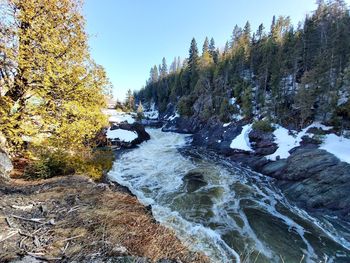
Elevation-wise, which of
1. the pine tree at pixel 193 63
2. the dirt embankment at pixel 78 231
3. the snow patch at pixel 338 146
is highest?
the pine tree at pixel 193 63

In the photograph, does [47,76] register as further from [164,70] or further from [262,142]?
[164,70]

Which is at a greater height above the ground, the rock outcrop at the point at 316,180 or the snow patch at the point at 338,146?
the snow patch at the point at 338,146

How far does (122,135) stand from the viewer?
3447 centimetres

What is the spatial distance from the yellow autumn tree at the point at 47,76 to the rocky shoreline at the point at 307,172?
46.1 feet

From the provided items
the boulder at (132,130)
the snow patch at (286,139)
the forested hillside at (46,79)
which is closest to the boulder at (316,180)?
the snow patch at (286,139)

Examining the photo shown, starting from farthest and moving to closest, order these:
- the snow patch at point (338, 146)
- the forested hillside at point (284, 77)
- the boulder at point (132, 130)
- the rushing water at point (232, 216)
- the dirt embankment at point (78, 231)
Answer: the boulder at point (132, 130)
the forested hillside at point (284, 77)
the snow patch at point (338, 146)
the rushing water at point (232, 216)
the dirt embankment at point (78, 231)

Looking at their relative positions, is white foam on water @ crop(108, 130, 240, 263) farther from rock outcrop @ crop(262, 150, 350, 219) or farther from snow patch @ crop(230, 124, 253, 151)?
rock outcrop @ crop(262, 150, 350, 219)

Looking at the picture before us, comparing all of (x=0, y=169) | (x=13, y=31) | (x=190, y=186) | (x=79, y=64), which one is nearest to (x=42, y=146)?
(x=0, y=169)

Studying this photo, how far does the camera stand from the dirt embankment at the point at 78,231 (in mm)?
3723

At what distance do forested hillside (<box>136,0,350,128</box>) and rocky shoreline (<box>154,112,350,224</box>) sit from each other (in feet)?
16.1

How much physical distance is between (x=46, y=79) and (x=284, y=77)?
112ft

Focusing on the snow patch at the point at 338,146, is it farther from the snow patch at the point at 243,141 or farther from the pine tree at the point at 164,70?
the pine tree at the point at 164,70

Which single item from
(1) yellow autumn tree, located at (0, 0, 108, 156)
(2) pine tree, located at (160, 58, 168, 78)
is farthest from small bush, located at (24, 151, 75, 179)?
(2) pine tree, located at (160, 58, 168, 78)

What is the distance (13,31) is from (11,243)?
23.9ft
